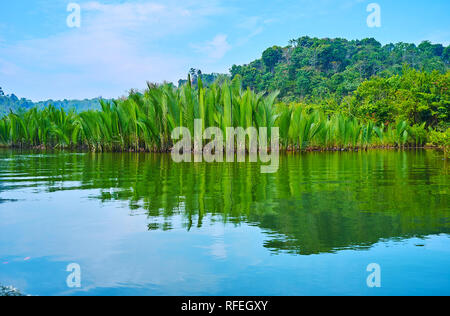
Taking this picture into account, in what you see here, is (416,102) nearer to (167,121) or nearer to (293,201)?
(167,121)

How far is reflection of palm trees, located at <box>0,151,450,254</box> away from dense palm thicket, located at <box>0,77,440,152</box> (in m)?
6.39

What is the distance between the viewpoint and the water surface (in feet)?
8.09

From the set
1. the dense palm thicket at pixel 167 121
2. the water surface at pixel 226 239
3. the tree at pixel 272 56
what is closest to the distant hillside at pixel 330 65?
the tree at pixel 272 56

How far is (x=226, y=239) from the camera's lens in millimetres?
3316

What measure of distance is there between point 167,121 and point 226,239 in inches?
488

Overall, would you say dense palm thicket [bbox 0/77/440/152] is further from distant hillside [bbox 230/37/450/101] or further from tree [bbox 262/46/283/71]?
tree [bbox 262/46/283/71]

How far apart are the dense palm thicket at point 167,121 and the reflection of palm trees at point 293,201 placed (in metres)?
6.39

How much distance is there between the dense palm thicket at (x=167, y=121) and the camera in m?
14.7

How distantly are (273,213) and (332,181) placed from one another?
325cm

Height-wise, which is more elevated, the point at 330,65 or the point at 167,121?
the point at 330,65

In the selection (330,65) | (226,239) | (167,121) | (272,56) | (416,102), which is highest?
(272,56)

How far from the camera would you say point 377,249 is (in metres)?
3.05

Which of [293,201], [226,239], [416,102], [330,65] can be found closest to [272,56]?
[330,65]
